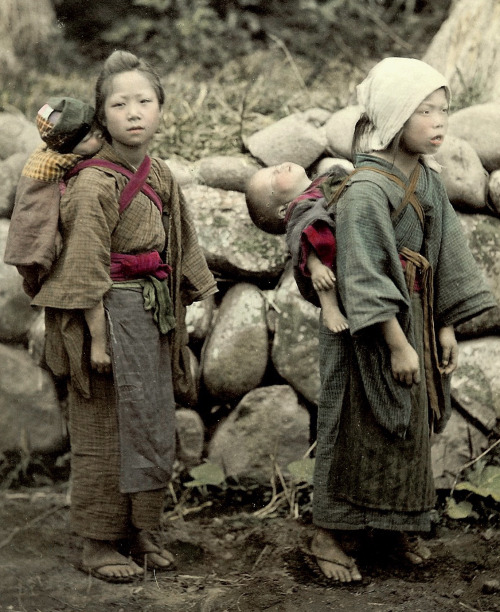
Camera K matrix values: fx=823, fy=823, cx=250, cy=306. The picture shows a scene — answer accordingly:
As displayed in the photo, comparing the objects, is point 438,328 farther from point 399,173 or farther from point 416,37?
point 416,37

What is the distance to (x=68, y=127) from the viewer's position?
114 inches

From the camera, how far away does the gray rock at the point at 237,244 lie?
13.0 feet

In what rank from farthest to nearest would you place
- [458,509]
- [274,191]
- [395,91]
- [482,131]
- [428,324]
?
[482,131] → [458,509] → [274,191] → [428,324] → [395,91]

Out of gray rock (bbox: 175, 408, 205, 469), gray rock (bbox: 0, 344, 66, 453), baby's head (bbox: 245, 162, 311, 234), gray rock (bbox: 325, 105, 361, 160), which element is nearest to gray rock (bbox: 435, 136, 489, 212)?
gray rock (bbox: 325, 105, 361, 160)

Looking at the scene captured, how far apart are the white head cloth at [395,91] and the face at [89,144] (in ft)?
3.22

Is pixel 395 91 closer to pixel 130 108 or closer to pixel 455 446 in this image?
pixel 130 108

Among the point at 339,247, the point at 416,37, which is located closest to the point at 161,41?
Result: the point at 416,37

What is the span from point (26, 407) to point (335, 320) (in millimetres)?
1824

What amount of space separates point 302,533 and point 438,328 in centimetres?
111

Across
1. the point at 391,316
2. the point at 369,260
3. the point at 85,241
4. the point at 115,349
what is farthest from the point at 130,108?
the point at 391,316

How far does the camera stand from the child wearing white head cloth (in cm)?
278

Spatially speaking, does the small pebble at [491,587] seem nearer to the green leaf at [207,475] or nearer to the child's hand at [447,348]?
the child's hand at [447,348]

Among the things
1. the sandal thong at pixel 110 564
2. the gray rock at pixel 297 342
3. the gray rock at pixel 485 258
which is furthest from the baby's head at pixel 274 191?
the sandal thong at pixel 110 564

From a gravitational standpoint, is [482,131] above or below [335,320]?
above
